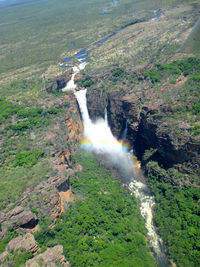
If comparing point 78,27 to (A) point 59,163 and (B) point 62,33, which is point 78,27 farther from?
(A) point 59,163

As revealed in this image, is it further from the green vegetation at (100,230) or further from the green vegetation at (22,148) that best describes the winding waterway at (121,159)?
the green vegetation at (22,148)

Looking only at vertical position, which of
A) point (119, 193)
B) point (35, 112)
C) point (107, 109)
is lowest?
point (119, 193)

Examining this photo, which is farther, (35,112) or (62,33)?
(62,33)

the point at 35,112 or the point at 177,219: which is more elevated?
the point at 35,112

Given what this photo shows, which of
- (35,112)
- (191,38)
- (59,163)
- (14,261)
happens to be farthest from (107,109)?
(191,38)

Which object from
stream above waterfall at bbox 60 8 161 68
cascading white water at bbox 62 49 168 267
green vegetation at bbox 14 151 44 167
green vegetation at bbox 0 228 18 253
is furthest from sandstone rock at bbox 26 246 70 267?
stream above waterfall at bbox 60 8 161 68

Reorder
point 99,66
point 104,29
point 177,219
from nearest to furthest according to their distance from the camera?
point 177,219 → point 99,66 → point 104,29

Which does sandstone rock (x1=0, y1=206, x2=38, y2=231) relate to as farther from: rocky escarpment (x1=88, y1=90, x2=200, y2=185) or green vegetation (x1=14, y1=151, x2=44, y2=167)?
rocky escarpment (x1=88, y1=90, x2=200, y2=185)
